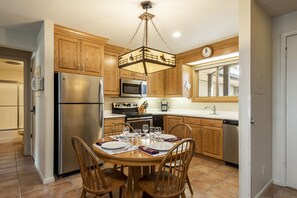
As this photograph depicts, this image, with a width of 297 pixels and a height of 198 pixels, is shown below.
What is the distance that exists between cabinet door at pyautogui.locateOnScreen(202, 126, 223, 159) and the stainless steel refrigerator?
2.08 m

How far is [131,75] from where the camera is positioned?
418cm

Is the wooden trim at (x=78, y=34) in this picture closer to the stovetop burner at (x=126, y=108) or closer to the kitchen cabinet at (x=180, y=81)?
the stovetop burner at (x=126, y=108)

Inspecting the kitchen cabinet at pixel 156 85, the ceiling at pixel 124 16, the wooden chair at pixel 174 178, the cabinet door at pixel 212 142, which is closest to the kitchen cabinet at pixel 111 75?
the ceiling at pixel 124 16

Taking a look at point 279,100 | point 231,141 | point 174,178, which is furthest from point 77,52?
point 279,100

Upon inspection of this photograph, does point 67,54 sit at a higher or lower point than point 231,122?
higher

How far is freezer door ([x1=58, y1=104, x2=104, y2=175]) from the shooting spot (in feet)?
8.79

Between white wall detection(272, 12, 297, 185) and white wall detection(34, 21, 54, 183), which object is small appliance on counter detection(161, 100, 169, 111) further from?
white wall detection(34, 21, 54, 183)

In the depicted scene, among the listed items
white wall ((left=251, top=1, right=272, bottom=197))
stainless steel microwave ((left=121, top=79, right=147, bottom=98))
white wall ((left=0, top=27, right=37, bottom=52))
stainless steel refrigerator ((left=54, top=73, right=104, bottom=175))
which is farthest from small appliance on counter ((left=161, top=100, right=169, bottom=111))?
white wall ((left=0, top=27, right=37, bottom=52))

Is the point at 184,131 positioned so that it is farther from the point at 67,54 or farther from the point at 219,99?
the point at 67,54

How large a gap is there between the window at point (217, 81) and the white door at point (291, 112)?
4.01ft

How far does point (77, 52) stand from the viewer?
298cm

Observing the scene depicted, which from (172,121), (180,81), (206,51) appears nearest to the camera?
(206,51)

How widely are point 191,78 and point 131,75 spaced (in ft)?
5.24

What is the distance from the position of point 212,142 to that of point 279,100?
54.3 inches
